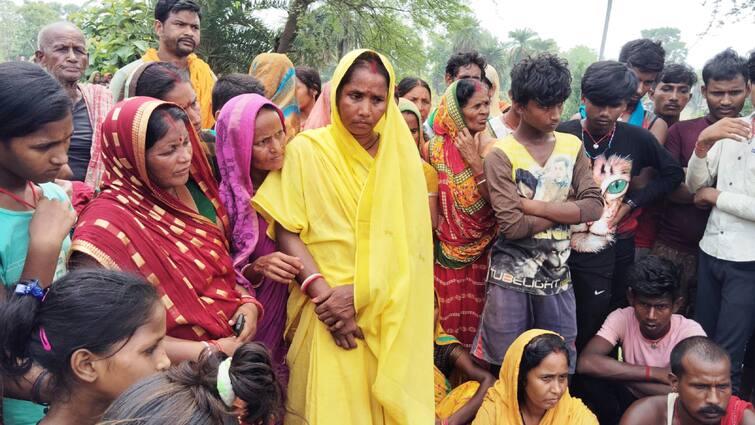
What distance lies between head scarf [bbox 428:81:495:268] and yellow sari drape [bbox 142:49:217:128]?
1767mm

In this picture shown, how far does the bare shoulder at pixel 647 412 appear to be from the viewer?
3.13 metres

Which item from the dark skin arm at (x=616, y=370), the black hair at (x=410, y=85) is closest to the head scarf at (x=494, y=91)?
the black hair at (x=410, y=85)

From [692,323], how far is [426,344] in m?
1.91

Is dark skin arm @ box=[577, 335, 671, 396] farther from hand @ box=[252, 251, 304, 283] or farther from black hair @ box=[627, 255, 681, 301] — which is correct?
hand @ box=[252, 251, 304, 283]

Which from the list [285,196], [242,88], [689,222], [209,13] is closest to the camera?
[285,196]

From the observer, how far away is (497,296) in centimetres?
324

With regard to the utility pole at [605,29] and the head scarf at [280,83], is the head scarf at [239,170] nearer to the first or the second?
the head scarf at [280,83]

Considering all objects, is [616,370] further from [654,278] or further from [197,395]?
[197,395]

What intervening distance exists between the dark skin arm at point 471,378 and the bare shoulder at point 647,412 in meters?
0.76

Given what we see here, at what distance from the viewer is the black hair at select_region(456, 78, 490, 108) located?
142 inches

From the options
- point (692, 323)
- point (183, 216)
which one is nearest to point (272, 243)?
point (183, 216)

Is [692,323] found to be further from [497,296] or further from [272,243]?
[272,243]

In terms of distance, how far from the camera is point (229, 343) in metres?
2.20

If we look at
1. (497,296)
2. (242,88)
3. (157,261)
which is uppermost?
(242,88)
